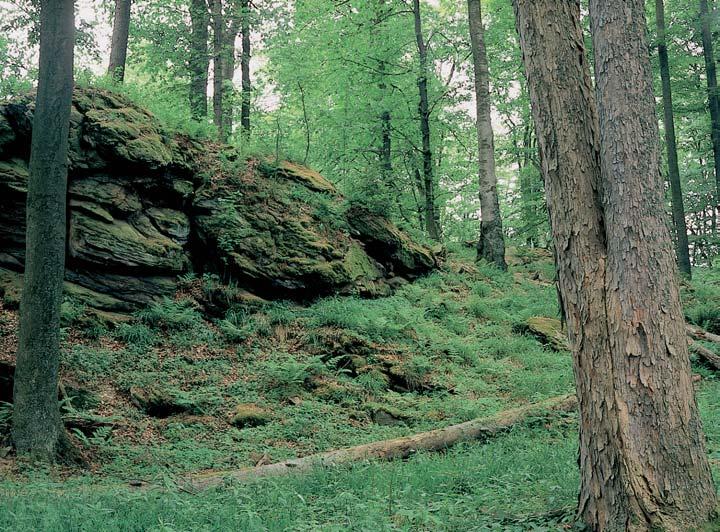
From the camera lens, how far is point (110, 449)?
23.4ft

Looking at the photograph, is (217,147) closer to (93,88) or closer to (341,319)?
(93,88)

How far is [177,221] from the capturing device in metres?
12.2

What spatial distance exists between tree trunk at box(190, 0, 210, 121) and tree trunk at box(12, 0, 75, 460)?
459 inches

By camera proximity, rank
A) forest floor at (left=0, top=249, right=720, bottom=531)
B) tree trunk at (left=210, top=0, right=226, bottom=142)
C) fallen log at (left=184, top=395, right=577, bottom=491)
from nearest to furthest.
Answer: forest floor at (left=0, top=249, right=720, bottom=531), fallen log at (left=184, top=395, right=577, bottom=491), tree trunk at (left=210, top=0, right=226, bottom=142)

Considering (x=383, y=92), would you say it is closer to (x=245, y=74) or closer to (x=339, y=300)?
(x=245, y=74)

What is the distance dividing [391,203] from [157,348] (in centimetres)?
737

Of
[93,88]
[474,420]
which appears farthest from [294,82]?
[474,420]

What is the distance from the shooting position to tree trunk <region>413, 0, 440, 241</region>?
20.1 meters

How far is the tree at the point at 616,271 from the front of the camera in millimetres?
3719

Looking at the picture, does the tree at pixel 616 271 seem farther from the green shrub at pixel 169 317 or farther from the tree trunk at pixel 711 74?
the tree trunk at pixel 711 74

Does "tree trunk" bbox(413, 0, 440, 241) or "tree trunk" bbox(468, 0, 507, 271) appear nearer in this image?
"tree trunk" bbox(468, 0, 507, 271)

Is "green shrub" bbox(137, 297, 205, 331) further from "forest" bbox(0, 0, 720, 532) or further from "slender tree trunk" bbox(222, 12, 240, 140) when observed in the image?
"slender tree trunk" bbox(222, 12, 240, 140)

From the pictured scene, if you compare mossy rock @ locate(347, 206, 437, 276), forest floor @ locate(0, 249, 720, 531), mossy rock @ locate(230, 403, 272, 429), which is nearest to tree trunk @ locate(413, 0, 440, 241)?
mossy rock @ locate(347, 206, 437, 276)

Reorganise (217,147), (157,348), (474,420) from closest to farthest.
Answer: (474,420)
(157,348)
(217,147)
